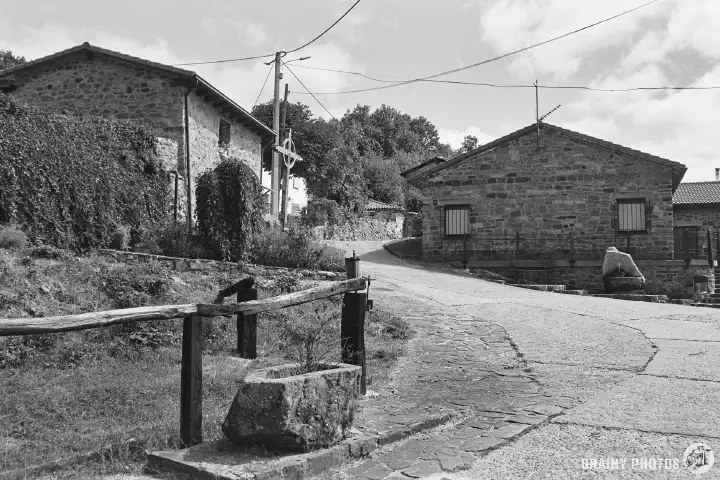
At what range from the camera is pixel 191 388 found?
3.86 meters

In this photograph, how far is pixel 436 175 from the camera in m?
22.1

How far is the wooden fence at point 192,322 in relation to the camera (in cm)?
331

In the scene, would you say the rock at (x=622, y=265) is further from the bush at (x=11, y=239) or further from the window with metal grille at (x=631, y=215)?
the bush at (x=11, y=239)

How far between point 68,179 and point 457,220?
45.9 feet

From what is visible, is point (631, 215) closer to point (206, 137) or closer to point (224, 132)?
point (224, 132)

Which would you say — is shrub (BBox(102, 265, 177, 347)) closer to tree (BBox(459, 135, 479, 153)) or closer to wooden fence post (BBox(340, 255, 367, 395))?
wooden fence post (BBox(340, 255, 367, 395))

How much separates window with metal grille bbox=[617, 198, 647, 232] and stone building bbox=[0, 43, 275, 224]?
13.3 metres

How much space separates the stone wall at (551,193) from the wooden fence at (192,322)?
54.1 ft

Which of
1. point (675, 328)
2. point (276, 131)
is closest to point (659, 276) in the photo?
point (675, 328)

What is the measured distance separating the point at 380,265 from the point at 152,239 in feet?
26.5

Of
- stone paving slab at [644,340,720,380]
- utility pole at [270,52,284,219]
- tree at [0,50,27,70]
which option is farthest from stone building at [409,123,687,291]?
tree at [0,50,27,70]

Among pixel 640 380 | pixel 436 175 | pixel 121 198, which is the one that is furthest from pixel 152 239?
pixel 436 175

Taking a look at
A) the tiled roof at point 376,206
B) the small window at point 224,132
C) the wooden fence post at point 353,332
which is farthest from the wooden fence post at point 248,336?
the tiled roof at point 376,206

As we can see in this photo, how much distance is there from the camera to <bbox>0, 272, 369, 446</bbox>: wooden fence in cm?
331
